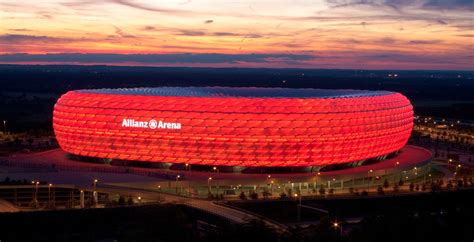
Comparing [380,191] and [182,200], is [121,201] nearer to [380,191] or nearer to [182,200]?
[182,200]

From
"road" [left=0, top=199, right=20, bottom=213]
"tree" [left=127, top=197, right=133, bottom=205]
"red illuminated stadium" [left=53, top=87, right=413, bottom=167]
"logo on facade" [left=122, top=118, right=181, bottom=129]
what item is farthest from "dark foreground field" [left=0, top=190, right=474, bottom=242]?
"logo on facade" [left=122, top=118, right=181, bottom=129]

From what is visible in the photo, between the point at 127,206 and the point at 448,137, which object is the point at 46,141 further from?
the point at 448,137

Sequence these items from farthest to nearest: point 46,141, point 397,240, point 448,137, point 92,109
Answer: point 448,137, point 46,141, point 92,109, point 397,240

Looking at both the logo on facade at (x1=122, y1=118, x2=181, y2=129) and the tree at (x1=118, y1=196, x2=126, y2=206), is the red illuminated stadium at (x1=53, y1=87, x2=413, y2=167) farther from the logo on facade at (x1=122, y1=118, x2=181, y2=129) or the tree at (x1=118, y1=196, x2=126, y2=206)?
the tree at (x1=118, y1=196, x2=126, y2=206)

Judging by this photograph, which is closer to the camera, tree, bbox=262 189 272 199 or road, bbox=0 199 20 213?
road, bbox=0 199 20 213

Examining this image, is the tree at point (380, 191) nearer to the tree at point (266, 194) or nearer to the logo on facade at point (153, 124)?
the tree at point (266, 194)

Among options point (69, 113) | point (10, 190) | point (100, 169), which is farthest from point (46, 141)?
point (10, 190)

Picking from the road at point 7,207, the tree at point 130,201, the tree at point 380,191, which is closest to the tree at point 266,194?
the tree at point 380,191
